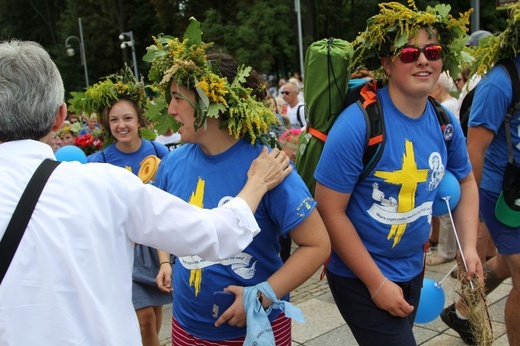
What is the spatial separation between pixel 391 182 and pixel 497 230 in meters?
1.26

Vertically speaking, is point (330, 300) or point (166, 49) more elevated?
point (166, 49)

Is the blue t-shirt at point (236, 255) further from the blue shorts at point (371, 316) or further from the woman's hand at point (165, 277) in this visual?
the woman's hand at point (165, 277)

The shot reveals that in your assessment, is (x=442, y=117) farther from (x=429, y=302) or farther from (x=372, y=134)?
(x=429, y=302)

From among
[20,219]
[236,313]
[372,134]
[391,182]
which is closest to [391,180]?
[391,182]

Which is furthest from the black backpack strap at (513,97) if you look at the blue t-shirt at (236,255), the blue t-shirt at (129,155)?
the blue t-shirt at (129,155)

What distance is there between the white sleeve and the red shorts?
0.73 m

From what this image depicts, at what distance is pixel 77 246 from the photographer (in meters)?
1.61

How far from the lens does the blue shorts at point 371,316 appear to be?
8.79ft

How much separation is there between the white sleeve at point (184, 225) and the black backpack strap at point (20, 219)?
255mm

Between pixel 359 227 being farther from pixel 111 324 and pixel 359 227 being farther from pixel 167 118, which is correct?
pixel 111 324

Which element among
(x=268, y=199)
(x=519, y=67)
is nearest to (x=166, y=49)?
(x=268, y=199)

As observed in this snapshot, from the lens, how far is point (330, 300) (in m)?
5.24

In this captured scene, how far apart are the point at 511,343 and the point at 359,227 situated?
1.45 m

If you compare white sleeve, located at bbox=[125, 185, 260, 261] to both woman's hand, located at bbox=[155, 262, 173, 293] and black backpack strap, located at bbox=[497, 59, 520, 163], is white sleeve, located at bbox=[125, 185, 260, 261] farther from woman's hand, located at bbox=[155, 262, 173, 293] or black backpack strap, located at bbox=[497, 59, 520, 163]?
black backpack strap, located at bbox=[497, 59, 520, 163]
